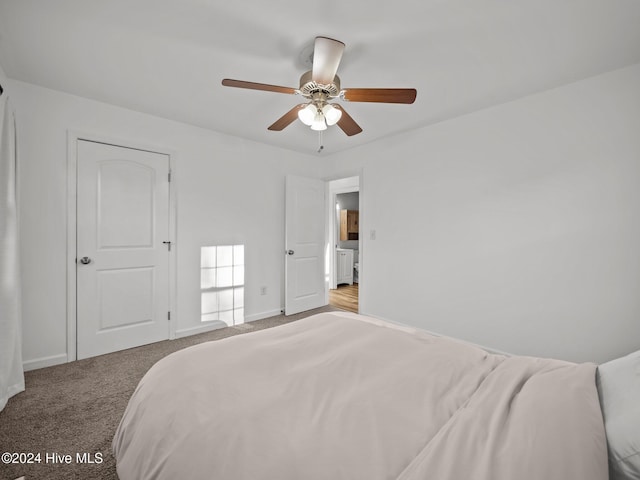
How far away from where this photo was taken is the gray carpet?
149 cm

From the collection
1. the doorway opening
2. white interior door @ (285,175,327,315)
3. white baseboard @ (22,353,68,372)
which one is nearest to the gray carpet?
white baseboard @ (22,353,68,372)

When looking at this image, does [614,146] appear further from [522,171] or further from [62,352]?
[62,352]

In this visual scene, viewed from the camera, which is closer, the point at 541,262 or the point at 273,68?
the point at 273,68

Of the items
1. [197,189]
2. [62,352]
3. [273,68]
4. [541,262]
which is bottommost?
[62,352]

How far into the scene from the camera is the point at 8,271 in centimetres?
206

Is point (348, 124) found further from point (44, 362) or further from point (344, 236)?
point (344, 236)

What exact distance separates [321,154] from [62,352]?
3.89 metres

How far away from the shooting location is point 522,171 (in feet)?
8.64

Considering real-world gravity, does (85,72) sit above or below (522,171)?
above

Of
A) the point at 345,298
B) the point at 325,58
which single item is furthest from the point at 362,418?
the point at 345,298

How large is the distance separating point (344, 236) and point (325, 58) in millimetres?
5440

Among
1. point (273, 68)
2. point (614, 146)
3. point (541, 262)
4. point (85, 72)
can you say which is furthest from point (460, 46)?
point (85, 72)

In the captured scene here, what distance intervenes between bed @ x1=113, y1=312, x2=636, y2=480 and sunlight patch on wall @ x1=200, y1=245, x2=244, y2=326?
2.25 meters

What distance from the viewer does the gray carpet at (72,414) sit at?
1.49 meters
